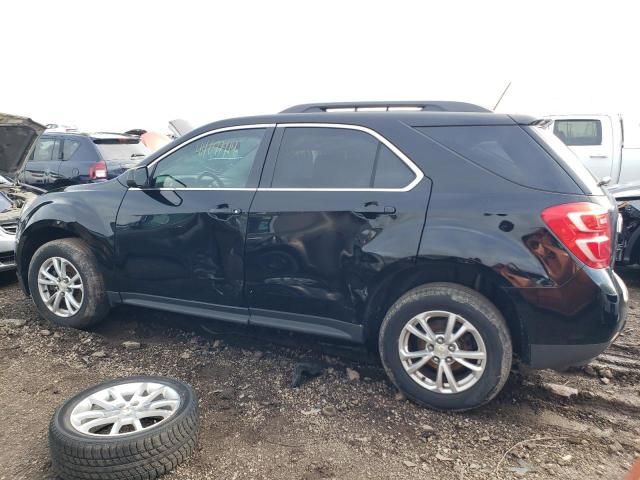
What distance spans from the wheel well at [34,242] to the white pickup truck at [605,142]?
25.1 ft

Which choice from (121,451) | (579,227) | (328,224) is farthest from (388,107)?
(121,451)

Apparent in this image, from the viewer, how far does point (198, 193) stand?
346 cm

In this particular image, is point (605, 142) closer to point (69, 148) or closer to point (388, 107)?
point (388, 107)

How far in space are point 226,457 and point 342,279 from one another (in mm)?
1175

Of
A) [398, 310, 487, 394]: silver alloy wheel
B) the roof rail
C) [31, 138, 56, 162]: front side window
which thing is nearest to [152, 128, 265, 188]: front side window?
the roof rail

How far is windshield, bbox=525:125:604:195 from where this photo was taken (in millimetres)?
2717

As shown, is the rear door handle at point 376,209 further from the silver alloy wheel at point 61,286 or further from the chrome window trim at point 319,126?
the silver alloy wheel at point 61,286

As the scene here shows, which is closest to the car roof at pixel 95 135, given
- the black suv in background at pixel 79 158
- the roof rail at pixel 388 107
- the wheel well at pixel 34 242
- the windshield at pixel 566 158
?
the black suv in background at pixel 79 158

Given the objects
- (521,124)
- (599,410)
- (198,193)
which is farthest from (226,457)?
(521,124)

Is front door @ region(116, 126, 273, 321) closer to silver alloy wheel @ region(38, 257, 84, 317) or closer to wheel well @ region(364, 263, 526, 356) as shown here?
silver alloy wheel @ region(38, 257, 84, 317)

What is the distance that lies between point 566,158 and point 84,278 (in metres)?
3.46

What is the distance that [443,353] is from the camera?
2.83m

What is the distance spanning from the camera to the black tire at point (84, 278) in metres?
3.86

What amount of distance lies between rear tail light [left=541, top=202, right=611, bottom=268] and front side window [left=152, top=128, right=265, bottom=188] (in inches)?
74.5
